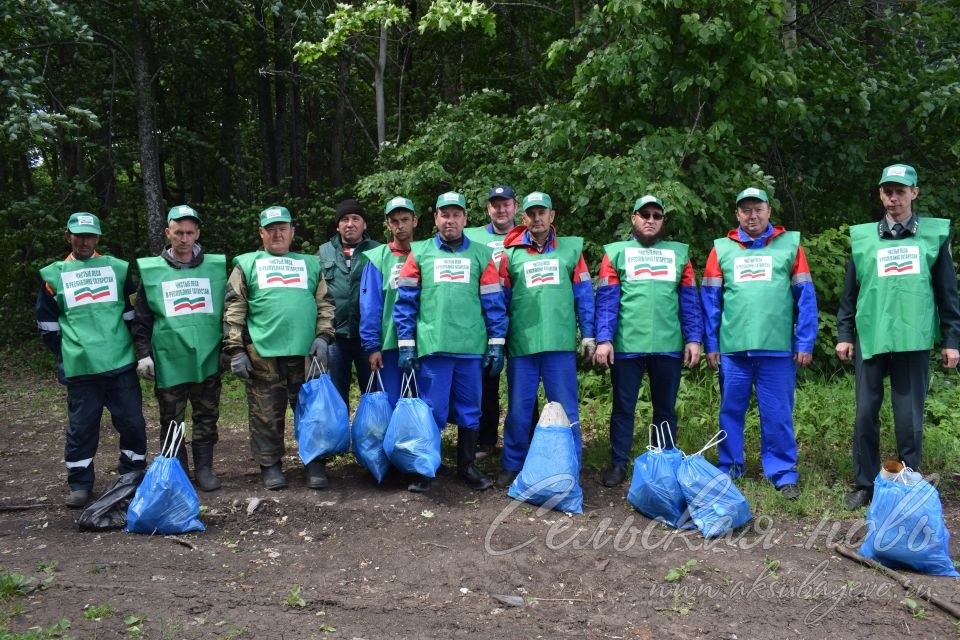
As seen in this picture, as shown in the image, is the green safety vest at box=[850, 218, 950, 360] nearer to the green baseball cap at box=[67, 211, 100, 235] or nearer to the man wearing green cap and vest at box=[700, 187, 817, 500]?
the man wearing green cap and vest at box=[700, 187, 817, 500]

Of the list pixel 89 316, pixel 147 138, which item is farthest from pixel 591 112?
pixel 147 138

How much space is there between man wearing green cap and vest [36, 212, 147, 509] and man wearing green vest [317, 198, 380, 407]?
136 centimetres

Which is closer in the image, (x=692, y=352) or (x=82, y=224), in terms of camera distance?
(x=82, y=224)

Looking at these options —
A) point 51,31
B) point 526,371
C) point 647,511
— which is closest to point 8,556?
point 526,371

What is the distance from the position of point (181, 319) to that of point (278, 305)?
2.11 feet

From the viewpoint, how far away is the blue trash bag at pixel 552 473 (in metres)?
5.03

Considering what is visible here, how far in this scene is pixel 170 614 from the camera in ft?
12.1

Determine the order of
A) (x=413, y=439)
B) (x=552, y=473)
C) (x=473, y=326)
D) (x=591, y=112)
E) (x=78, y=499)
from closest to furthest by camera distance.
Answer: (x=552, y=473), (x=413, y=439), (x=78, y=499), (x=473, y=326), (x=591, y=112)

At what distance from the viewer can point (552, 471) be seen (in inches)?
198

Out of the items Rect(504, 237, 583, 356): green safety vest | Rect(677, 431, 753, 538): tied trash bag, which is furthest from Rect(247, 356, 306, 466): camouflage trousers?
Rect(677, 431, 753, 538): tied trash bag

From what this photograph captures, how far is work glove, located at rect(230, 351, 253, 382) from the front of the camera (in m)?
5.20

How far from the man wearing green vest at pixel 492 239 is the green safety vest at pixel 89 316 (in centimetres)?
242

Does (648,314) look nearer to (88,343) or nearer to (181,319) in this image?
(181,319)

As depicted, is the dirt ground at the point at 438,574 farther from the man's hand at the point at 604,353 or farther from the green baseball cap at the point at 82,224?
the green baseball cap at the point at 82,224
